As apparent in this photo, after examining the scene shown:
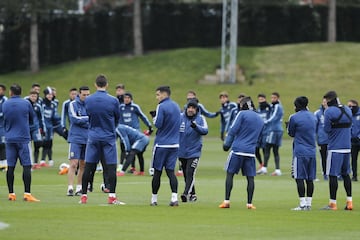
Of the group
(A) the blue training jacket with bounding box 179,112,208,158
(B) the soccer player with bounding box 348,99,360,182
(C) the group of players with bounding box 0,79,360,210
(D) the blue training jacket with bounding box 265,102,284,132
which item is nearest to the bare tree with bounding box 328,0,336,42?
(D) the blue training jacket with bounding box 265,102,284,132

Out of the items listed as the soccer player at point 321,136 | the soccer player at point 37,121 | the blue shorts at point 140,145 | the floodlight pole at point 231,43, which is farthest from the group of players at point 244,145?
the floodlight pole at point 231,43

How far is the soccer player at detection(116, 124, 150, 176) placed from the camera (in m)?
28.2

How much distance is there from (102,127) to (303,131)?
392cm

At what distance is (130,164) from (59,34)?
41513 millimetres

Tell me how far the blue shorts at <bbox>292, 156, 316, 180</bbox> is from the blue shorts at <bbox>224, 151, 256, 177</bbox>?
0.83m

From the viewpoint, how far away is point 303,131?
19703mm

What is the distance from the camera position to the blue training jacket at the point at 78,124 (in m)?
21.5

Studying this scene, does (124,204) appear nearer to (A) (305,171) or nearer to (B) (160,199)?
(B) (160,199)

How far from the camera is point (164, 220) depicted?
1689 centimetres

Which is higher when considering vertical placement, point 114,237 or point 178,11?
point 178,11

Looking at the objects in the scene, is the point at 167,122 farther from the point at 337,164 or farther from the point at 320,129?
the point at 320,129

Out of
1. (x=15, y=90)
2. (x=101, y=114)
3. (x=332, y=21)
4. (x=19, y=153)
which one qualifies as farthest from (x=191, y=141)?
(x=332, y=21)

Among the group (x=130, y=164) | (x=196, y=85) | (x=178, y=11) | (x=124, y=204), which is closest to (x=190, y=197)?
(x=124, y=204)

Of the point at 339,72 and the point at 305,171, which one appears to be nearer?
the point at 305,171
